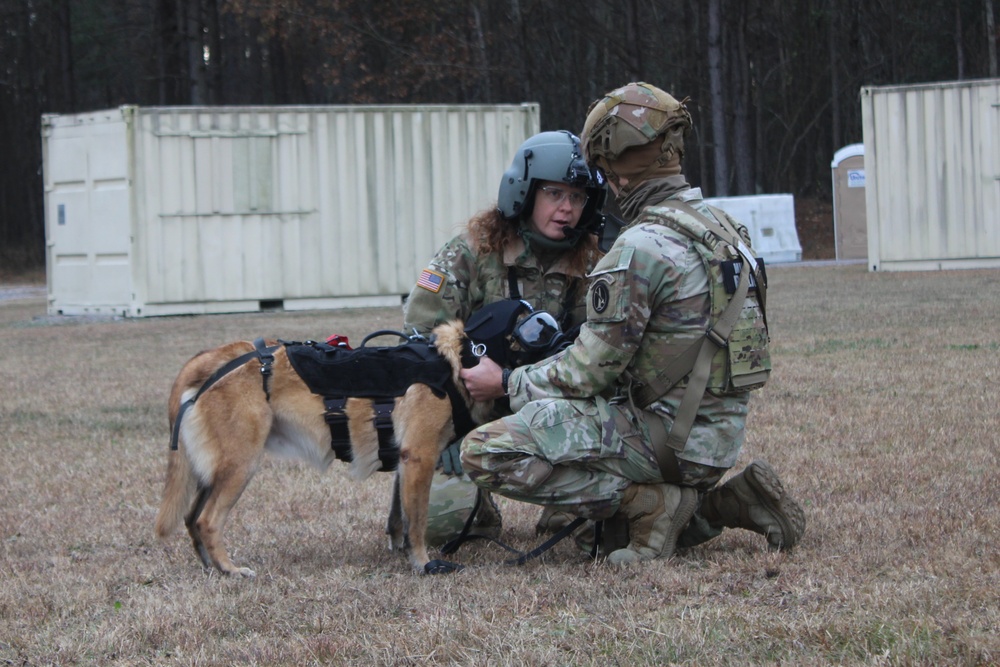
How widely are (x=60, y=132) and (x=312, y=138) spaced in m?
3.84

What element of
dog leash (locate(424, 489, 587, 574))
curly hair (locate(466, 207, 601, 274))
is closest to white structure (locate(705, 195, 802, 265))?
curly hair (locate(466, 207, 601, 274))

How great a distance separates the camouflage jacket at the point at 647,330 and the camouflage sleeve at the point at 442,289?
0.90m

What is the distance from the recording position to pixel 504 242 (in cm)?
482

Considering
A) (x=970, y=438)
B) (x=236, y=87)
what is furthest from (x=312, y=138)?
(x=236, y=87)

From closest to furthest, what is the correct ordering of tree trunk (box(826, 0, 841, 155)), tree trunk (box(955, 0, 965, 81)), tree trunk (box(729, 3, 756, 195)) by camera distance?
tree trunk (box(729, 3, 756, 195))
tree trunk (box(955, 0, 965, 81))
tree trunk (box(826, 0, 841, 155))

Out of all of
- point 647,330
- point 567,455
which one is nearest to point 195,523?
point 567,455

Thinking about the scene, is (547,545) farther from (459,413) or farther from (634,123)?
(634,123)

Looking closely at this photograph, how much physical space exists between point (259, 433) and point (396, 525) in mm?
720

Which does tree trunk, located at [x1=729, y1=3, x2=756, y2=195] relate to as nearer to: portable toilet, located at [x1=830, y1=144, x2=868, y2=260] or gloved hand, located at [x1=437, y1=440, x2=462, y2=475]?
portable toilet, located at [x1=830, y1=144, x2=868, y2=260]

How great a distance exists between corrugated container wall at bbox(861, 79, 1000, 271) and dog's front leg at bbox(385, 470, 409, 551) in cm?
1635

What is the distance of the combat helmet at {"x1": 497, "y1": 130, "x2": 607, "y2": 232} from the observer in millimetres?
4570

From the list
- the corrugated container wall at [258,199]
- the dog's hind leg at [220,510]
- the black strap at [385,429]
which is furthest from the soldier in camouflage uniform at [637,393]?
the corrugated container wall at [258,199]

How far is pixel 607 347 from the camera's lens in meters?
3.84

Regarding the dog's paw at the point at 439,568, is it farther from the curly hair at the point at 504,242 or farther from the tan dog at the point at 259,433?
the curly hair at the point at 504,242
